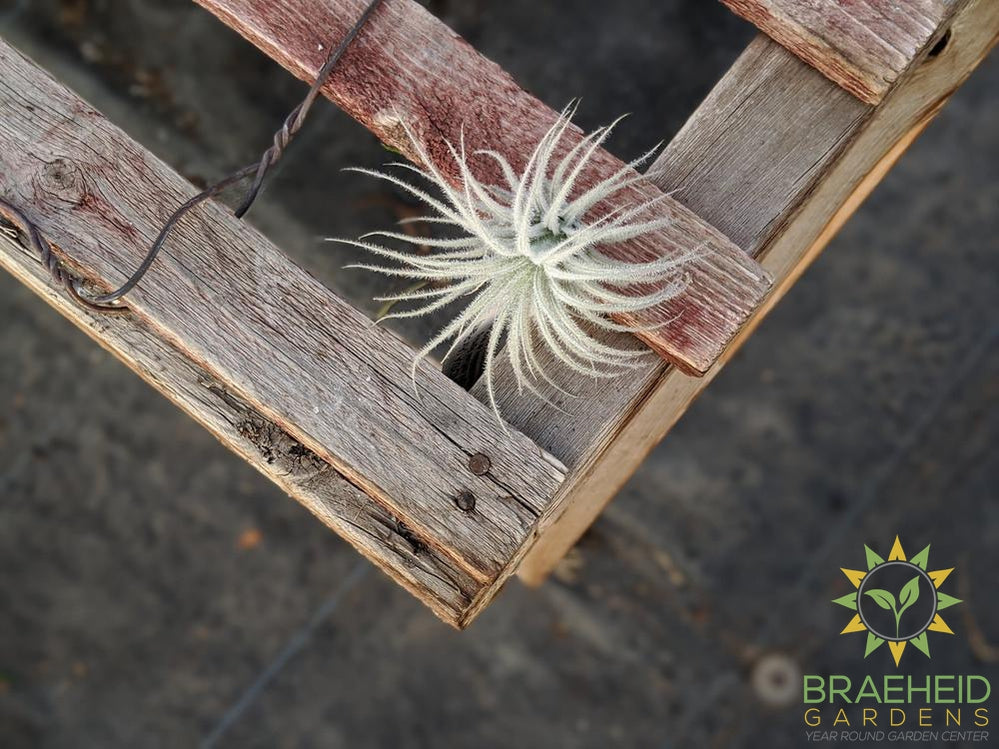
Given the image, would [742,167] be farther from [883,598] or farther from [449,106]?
[883,598]

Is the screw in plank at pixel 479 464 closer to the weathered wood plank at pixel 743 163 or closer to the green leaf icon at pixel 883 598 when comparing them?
the weathered wood plank at pixel 743 163

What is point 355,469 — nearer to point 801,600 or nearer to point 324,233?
point 324,233

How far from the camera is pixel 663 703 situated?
8.25ft

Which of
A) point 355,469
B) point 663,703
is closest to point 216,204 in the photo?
point 355,469

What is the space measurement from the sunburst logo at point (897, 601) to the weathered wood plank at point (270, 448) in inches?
65.1

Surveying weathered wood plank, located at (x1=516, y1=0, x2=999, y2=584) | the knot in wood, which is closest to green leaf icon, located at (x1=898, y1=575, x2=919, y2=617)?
weathered wood plank, located at (x1=516, y1=0, x2=999, y2=584)

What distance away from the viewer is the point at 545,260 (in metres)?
1.08

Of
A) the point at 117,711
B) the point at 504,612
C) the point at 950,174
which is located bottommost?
the point at 117,711

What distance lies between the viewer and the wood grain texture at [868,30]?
3.70ft

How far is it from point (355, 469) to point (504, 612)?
1.53 meters

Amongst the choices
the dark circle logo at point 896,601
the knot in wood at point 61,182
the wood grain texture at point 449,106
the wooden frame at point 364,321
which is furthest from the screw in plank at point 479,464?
the dark circle logo at point 896,601

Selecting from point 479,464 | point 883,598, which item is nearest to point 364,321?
point 479,464

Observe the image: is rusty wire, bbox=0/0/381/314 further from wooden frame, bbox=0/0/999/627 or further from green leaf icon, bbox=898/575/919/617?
green leaf icon, bbox=898/575/919/617

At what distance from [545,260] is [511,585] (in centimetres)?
165
